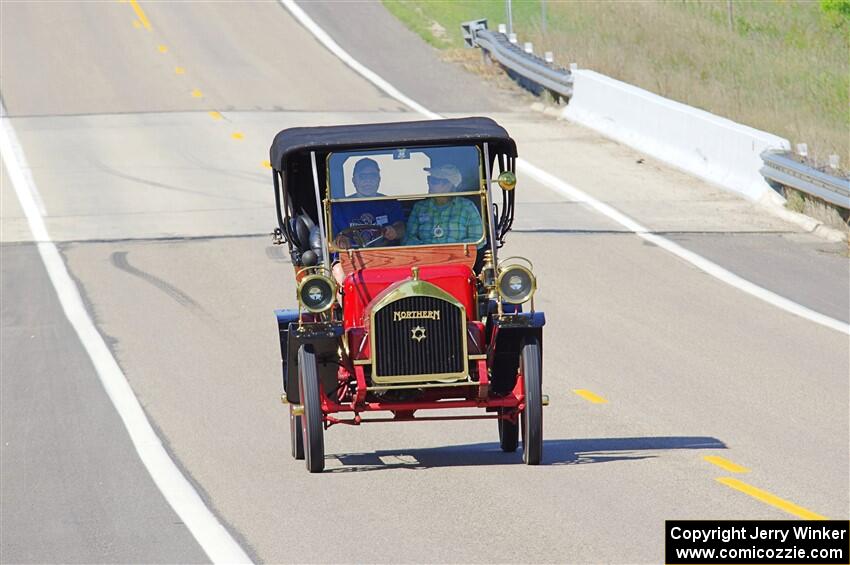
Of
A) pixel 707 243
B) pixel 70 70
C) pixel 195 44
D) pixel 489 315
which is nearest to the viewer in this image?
pixel 489 315

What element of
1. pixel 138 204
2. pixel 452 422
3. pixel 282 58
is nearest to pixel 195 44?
pixel 282 58

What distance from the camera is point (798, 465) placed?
419 inches

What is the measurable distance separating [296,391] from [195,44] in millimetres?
28268

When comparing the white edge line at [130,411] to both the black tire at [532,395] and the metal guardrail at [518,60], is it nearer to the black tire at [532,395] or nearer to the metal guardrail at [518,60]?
the black tire at [532,395]

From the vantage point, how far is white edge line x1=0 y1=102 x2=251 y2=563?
29.1ft

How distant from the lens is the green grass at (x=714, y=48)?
28.0 meters

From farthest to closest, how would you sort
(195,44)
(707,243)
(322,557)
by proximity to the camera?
(195,44), (707,243), (322,557)

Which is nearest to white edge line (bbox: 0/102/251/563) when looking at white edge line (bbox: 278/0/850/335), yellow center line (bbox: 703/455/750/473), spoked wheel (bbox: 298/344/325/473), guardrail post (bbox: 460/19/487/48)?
spoked wheel (bbox: 298/344/325/473)

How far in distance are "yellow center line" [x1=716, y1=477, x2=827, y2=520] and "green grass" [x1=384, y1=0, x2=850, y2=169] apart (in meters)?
13.4

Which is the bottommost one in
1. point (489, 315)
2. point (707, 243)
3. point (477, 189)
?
point (707, 243)

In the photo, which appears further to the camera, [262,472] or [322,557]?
[262,472]

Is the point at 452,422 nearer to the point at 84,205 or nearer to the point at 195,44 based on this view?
the point at 84,205

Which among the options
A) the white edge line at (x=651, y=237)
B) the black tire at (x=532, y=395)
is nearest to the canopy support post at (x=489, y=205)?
the black tire at (x=532, y=395)

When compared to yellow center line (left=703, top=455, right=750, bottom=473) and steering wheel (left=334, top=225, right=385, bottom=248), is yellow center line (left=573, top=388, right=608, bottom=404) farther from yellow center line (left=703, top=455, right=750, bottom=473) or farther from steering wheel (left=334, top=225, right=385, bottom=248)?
steering wheel (left=334, top=225, right=385, bottom=248)
